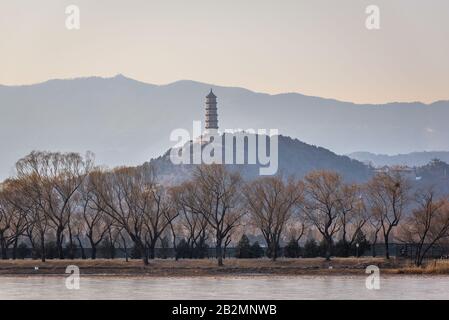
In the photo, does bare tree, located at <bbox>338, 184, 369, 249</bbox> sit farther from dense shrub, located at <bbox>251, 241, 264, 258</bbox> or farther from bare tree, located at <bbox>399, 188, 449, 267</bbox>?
dense shrub, located at <bbox>251, 241, 264, 258</bbox>

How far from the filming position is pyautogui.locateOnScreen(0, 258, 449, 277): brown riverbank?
7694 cm

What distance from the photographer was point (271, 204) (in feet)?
290

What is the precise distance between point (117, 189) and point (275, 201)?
12942 mm

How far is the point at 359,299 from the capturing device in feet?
176

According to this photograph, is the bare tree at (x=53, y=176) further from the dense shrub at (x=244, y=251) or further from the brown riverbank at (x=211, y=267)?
the dense shrub at (x=244, y=251)

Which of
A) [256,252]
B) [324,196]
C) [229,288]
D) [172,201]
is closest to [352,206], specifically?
[324,196]

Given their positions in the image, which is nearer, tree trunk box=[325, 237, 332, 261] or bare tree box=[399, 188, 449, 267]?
bare tree box=[399, 188, 449, 267]

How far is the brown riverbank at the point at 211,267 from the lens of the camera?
252ft

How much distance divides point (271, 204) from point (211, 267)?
1080 cm

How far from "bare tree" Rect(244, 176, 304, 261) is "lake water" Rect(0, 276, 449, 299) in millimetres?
13229

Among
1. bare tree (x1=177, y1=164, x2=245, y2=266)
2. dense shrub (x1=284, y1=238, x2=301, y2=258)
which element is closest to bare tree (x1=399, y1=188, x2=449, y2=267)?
dense shrub (x1=284, y1=238, x2=301, y2=258)

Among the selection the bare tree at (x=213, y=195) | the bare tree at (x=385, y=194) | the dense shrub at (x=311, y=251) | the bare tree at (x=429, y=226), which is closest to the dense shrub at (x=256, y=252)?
the bare tree at (x=213, y=195)

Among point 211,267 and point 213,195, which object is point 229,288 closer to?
point 211,267
